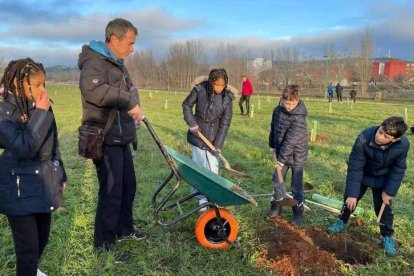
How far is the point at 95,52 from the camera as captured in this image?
10.2 ft

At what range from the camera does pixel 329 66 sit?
210ft

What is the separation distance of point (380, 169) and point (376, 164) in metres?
0.08

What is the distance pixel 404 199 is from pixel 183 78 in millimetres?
77448

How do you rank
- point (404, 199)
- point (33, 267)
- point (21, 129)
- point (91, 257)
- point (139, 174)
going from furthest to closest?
point (139, 174), point (404, 199), point (91, 257), point (33, 267), point (21, 129)

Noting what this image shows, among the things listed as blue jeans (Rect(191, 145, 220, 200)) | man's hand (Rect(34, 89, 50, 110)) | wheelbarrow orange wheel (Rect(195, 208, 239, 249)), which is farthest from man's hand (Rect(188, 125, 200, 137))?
man's hand (Rect(34, 89, 50, 110))

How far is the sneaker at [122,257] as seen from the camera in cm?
348

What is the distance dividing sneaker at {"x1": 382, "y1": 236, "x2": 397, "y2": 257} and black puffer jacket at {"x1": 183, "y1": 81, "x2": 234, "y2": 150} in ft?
6.67

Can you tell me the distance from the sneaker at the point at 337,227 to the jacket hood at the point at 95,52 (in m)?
2.86

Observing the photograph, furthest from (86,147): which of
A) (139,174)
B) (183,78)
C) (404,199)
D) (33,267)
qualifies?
(183,78)

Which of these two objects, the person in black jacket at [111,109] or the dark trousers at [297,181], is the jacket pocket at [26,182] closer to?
the person in black jacket at [111,109]

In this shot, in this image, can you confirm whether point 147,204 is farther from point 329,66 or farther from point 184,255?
point 329,66

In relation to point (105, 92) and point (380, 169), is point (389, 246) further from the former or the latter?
point (105, 92)

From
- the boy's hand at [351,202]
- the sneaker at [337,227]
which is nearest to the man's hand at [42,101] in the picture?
the boy's hand at [351,202]

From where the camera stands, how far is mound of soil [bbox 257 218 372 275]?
3.46m
